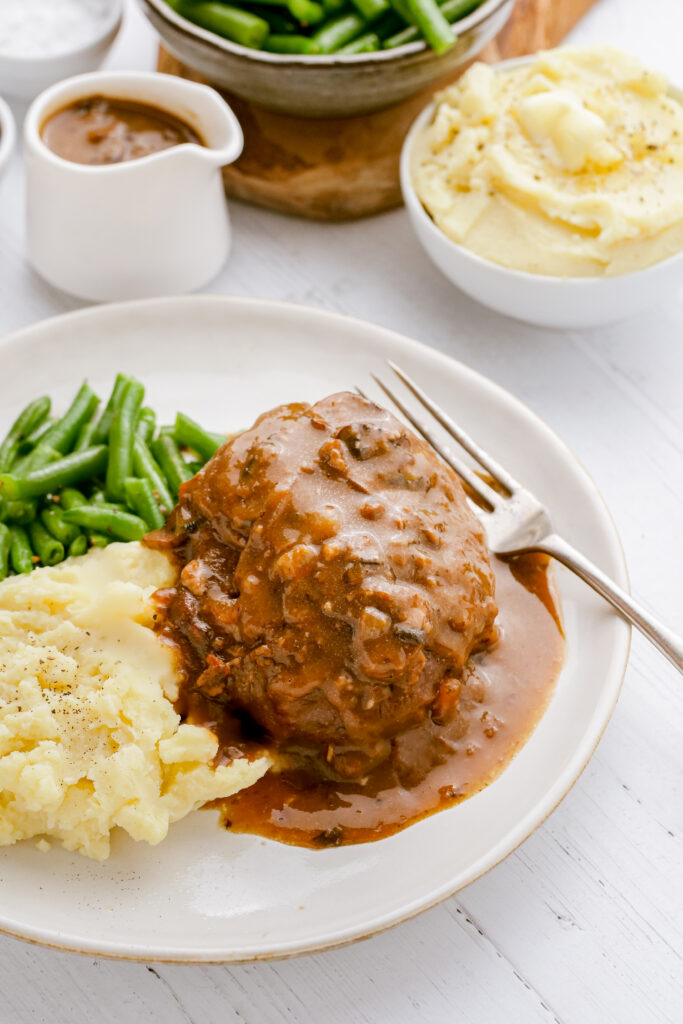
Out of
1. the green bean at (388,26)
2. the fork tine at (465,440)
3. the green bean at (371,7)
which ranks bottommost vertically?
the fork tine at (465,440)

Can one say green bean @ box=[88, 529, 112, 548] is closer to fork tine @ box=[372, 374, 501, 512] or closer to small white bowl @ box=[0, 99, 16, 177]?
fork tine @ box=[372, 374, 501, 512]

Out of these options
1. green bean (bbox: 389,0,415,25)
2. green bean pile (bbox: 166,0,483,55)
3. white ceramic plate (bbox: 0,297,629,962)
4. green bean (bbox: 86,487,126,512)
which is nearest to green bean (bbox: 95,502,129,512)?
green bean (bbox: 86,487,126,512)

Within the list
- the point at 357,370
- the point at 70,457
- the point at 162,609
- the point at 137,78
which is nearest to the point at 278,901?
the point at 162,609

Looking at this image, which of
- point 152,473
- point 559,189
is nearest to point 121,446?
point 152,473

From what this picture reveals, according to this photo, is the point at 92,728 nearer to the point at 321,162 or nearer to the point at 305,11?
the point at 321,162

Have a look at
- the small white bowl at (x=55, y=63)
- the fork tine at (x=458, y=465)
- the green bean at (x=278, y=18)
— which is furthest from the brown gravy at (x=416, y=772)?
the small white bowl at (x=55, y=63)

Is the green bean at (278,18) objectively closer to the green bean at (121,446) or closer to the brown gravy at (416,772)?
the green bean at (121,446)
